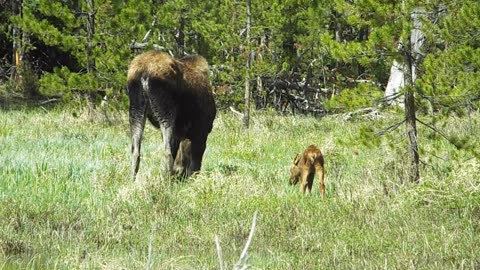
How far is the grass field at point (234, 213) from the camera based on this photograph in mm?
5840

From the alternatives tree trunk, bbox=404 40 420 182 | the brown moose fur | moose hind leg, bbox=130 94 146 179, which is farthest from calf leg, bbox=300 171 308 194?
moose hind leg, bbox=130 94 146 179

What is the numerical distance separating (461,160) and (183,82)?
3.48 metres

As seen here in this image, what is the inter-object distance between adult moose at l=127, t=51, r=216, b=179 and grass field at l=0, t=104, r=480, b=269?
0.42m

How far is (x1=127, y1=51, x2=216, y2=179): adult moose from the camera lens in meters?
8.95

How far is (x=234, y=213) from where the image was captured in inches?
299

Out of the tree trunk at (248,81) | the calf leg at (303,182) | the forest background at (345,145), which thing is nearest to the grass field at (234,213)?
the forest background at (345,145)

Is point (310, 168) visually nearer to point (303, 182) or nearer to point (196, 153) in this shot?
point (303, 182)

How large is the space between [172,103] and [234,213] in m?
1.96

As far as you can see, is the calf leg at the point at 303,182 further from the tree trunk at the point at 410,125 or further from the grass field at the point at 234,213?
the tree trunk at the point at 410,125

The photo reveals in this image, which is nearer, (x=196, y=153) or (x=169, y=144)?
(x=169, y=144)

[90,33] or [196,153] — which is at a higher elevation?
[90,33]

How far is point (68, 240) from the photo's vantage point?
6.27 meters

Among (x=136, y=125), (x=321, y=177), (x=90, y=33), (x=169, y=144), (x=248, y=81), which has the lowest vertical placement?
(x=248, y=81)

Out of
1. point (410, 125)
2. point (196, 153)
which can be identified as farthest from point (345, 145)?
point (196, 153)
